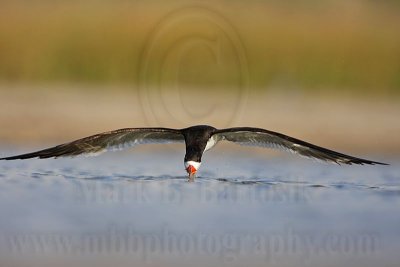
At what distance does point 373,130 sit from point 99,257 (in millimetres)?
8938

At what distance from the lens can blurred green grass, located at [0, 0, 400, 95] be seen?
1958 centimetres

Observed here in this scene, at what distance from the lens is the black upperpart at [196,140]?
39.1 ft

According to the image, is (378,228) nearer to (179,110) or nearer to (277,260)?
(277,260)

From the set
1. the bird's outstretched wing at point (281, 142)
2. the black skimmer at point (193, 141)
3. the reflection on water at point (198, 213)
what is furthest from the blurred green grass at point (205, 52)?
the bird's outstretched wing at point (281, 142)

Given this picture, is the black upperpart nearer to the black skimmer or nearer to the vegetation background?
the black skimmer

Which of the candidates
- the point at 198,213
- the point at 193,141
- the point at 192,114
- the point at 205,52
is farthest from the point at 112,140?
the point at 205,52

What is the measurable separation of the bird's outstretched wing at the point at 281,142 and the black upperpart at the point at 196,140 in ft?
0.39

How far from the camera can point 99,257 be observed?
9.69 meters

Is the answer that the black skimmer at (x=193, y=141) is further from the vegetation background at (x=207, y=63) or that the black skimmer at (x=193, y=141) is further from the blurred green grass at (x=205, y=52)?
the blurred green grass at (x=205, y=52)

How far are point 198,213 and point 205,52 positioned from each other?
26.7 ft

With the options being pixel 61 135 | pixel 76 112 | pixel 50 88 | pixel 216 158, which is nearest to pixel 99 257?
pixel 216 158

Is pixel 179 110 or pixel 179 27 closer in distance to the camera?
pixel 179 110

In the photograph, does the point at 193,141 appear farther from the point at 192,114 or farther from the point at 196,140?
the point at 192,114

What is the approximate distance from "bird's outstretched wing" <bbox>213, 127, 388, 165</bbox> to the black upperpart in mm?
119
